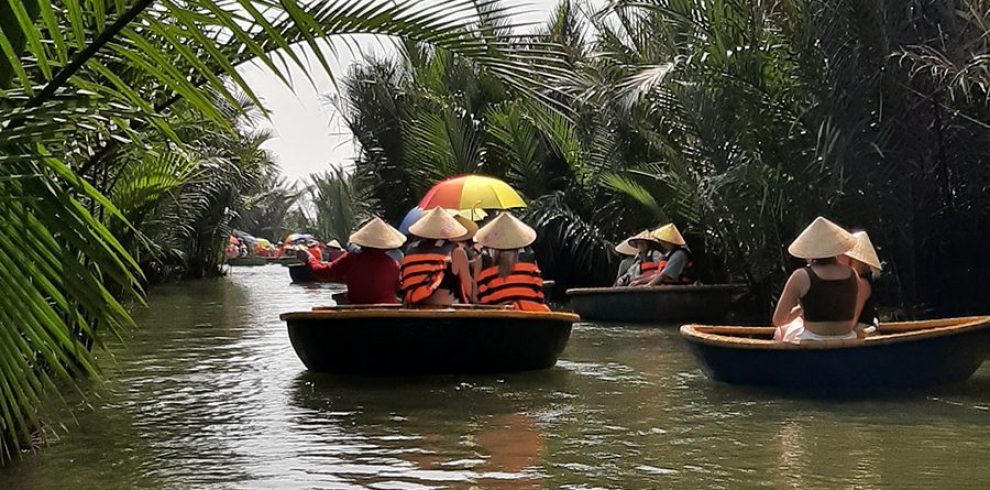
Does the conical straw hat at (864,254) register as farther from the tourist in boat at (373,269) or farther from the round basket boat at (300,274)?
the round basket boat at (300,274)

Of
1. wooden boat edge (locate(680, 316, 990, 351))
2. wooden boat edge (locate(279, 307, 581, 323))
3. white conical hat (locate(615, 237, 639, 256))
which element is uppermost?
white conical hat (locate(615, 237, 639, 256))

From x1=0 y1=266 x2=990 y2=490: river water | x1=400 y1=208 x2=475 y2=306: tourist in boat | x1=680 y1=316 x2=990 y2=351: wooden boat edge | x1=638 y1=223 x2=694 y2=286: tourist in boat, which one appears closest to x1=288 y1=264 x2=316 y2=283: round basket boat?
x1=638 y1=223 x2=694 y2=286: tourist in boat

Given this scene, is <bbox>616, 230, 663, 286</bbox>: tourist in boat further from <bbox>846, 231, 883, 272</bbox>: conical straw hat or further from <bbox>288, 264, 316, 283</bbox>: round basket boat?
<bbox>288, 264, 316, 283</bbox>: round basket boat

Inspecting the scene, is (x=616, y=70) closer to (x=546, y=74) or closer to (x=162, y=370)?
(x=162, y=370)

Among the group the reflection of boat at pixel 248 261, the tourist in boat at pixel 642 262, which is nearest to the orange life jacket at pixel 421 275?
the tourist in boat at pixel 642 262

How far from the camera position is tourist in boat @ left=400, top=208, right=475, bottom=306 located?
1036cm

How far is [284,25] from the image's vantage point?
486cm

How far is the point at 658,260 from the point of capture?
1780 centimetres

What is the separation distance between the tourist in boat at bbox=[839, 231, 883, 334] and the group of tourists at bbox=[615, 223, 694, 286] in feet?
23.9

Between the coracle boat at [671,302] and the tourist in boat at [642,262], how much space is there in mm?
721

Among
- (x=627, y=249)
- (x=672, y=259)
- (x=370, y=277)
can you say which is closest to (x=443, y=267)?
(x=370, y=277)

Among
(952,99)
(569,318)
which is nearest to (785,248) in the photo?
(952,99)

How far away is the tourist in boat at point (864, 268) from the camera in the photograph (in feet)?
29.0

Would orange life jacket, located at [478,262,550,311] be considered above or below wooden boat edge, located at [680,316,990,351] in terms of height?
above
